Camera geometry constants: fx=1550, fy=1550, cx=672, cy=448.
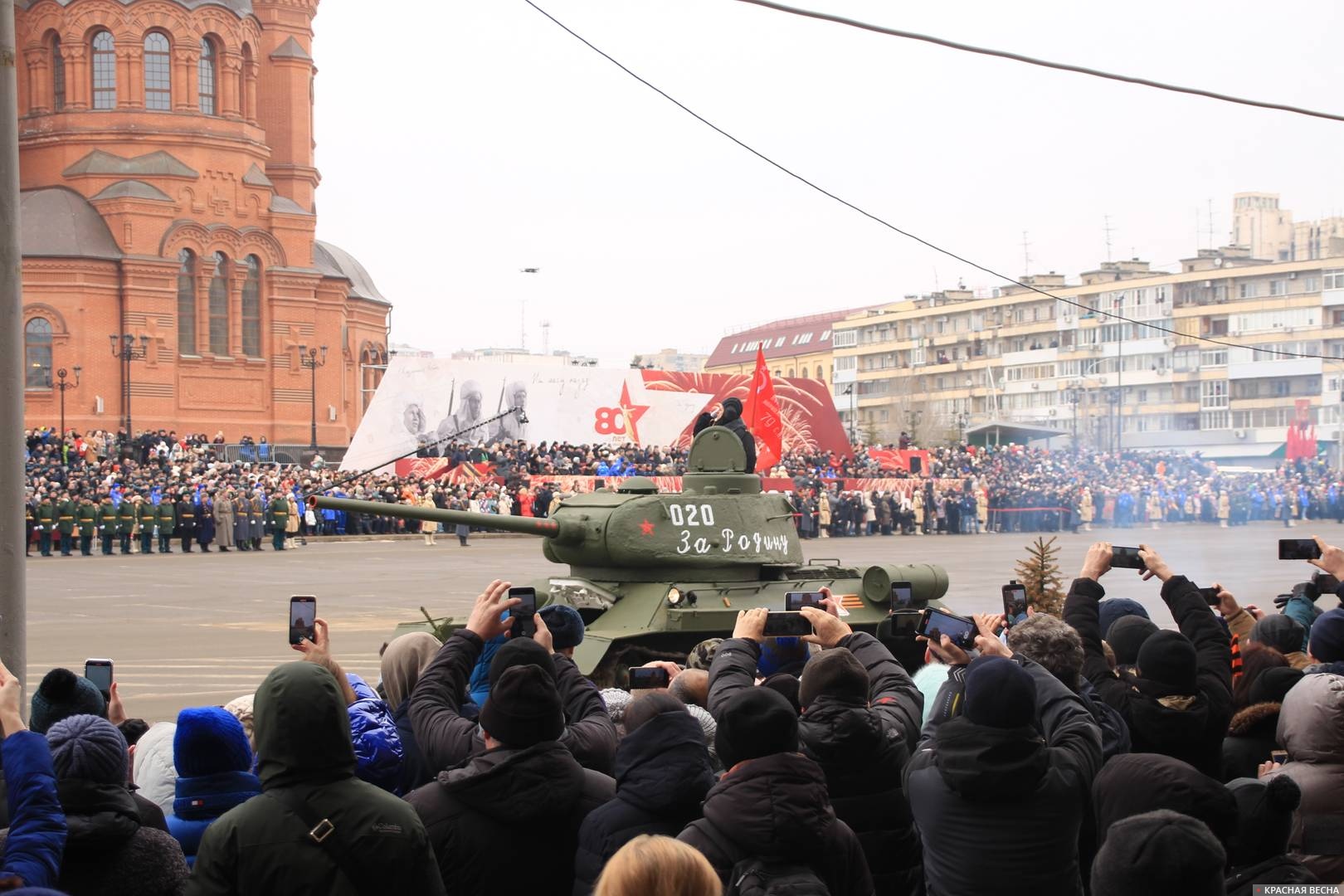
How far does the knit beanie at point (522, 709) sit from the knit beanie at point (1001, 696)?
1273 mm

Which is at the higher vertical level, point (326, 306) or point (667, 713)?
point (326, 306)

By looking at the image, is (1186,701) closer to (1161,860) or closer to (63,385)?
(1161,860)

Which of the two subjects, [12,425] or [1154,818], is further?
[12,425]

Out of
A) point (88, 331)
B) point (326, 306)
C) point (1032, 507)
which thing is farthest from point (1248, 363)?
point (88, 331)

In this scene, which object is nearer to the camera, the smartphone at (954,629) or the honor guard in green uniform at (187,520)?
the smartphone at (954,629)

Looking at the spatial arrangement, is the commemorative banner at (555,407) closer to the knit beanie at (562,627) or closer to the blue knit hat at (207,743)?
the knit beanie at (562,627)

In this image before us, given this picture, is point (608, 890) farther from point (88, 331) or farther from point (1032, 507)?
point (88, 331)

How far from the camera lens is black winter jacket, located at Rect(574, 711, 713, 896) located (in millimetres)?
4656

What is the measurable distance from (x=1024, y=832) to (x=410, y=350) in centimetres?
12444

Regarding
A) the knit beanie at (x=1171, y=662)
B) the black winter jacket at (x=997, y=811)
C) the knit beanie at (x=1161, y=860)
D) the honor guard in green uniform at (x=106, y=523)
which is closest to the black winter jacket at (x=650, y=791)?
the black winter jacket at (x=997, y=811)

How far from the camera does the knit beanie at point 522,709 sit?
15.4ft

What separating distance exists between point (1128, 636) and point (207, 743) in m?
4.19

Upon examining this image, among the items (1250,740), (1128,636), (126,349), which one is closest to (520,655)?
(1250,740)

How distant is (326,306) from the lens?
6406 centimetres
